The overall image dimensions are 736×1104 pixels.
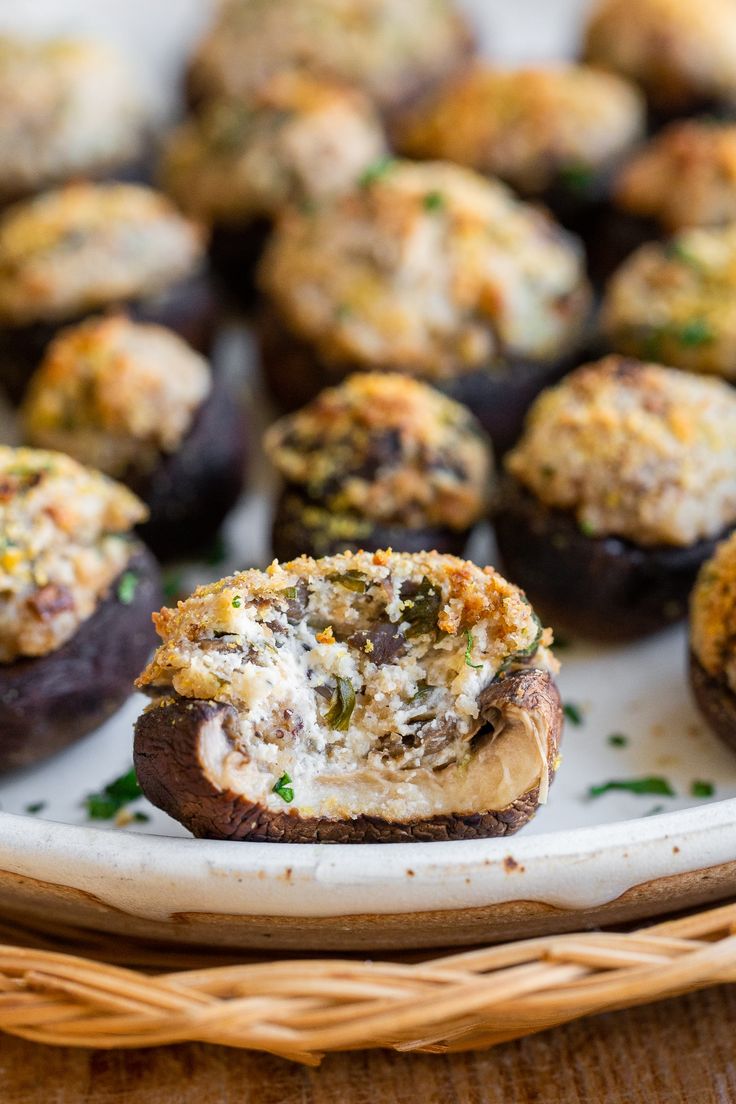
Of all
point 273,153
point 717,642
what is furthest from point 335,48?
point 717,642

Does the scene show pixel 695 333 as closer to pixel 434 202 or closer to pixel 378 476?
pixel 434 202

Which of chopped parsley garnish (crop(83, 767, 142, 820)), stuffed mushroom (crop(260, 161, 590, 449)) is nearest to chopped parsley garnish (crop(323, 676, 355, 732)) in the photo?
chopped parsley garnish (crop(83, 767, 142, 820))

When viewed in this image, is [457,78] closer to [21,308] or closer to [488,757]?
[21,308]

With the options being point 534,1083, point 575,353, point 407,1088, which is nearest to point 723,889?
point 534,1083

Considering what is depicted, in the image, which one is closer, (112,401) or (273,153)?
(112,401)

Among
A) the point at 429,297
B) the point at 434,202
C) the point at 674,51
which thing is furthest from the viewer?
the point at 674,51

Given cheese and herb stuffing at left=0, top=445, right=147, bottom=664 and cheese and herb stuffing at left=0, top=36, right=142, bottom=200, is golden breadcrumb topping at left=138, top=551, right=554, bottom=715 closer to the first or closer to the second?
cheese and herb stuffing at left=0, top=445, right=147, bottom=664
